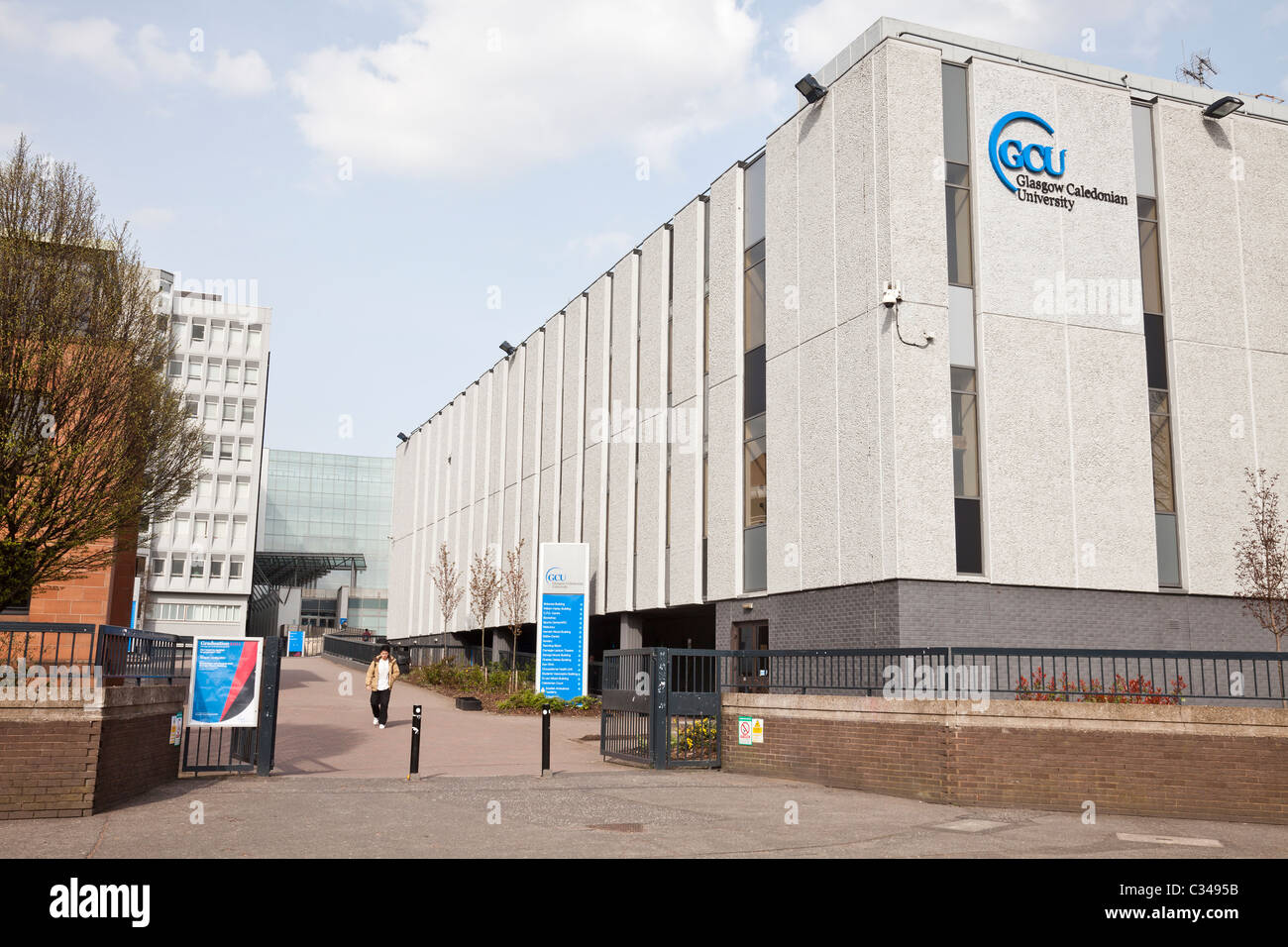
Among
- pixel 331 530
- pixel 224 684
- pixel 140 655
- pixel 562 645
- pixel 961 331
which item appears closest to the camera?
pixel 140 655

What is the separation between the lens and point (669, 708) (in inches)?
684

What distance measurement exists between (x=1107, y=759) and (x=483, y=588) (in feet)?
92.5

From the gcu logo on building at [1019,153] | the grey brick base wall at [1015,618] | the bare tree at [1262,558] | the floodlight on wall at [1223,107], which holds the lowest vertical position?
the grey brick base wall at [1015,618]

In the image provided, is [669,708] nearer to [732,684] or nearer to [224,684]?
[732,684]

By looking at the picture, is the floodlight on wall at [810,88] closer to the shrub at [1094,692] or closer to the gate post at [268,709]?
the shrub at [1094,692]

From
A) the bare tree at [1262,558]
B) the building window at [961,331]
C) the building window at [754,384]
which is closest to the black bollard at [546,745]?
the building window at [961,331]

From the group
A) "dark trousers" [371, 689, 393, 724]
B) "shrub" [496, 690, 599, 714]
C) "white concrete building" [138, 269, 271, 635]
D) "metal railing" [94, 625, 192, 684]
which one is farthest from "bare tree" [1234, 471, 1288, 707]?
"white concrete building" [138, 269, 271, 635]

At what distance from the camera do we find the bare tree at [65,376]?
15.7 m

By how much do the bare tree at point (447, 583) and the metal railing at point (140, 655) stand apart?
27.4 meters

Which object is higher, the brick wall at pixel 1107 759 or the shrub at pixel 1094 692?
the shrub at pixel 1094 692

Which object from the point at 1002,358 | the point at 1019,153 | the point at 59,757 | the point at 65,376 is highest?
the point at 1019,153

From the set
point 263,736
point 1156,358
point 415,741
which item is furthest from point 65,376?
point 1156,358

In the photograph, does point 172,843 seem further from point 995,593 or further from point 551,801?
point 995,593

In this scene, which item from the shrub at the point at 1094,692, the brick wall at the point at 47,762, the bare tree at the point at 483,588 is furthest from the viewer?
the bare tree at the point at 483,588
